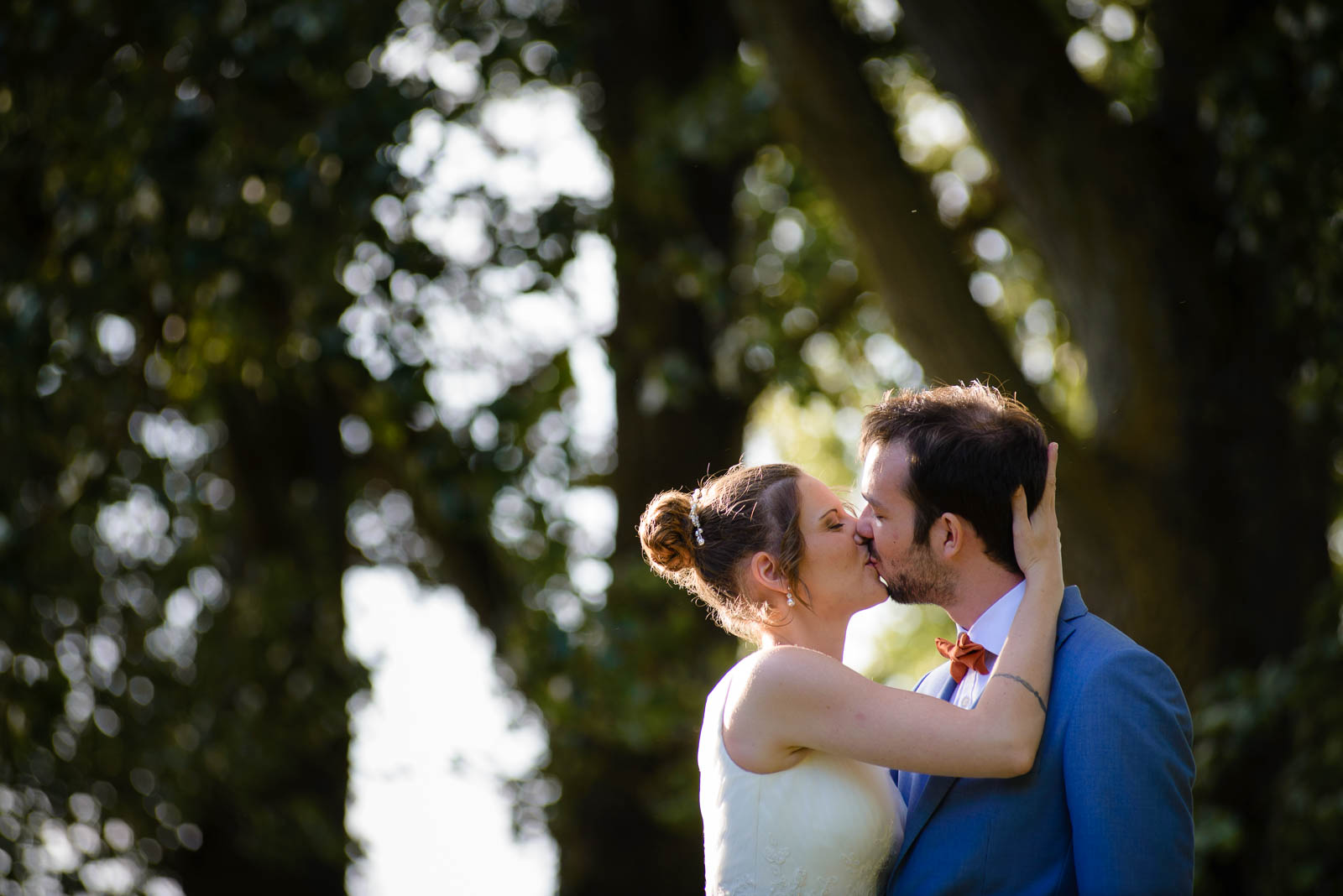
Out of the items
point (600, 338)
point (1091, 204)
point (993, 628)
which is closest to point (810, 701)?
point (993, 628)

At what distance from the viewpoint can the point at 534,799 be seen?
316 inches

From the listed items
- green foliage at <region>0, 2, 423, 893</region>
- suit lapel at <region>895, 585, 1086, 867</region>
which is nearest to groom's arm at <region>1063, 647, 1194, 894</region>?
suit lapel at <region>895, 585, 1086, 867</region>

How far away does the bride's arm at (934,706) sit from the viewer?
2.54 m

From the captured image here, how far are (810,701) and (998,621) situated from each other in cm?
45

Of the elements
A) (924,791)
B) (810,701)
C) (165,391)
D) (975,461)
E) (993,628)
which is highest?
(975,461)

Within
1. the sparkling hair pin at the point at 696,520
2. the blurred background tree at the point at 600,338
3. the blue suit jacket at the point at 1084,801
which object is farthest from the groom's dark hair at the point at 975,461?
the blurred background tree at the point at 600,338

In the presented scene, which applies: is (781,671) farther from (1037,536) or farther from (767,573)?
(1037,536)

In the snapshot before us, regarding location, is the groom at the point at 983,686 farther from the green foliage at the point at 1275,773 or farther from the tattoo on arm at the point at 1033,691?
the green foliage at the point at 1275,773

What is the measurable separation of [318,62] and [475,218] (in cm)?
115

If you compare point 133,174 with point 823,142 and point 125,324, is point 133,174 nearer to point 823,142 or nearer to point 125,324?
point 125,324

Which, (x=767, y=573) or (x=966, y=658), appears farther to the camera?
(x=767, y=573)

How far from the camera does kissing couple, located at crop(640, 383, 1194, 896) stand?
8.07ft

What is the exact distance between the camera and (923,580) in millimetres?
2875

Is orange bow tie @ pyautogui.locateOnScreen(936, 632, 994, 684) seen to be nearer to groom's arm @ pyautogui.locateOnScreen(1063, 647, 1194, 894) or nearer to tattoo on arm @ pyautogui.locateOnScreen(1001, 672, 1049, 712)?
tattoo on arm @ pyautogui.locateOnScreen(1001, 672, 1049, 712)
